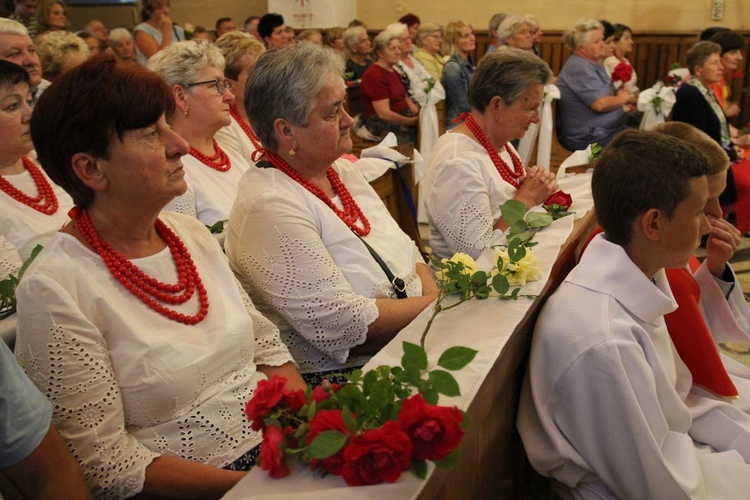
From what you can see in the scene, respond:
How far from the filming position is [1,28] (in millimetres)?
3615

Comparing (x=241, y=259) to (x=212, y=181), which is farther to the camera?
(x=212, y=181)

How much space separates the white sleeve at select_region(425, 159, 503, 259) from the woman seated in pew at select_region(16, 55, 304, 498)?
1.32 meters

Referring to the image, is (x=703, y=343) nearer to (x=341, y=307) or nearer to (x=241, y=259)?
(x=341, y=307)

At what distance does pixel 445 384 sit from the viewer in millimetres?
1217

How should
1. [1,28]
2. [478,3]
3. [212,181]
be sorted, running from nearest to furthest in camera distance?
[212,181]
[1,28]
[478,3]

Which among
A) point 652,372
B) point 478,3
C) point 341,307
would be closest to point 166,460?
point 341,307

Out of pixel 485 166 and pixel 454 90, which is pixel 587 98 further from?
pixel 485 166

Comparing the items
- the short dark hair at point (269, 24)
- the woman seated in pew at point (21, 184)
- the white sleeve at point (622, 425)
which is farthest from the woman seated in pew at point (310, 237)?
the short dark hair at point (269, 24)

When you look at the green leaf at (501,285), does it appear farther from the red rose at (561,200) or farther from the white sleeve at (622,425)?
the red rose at (561,200)

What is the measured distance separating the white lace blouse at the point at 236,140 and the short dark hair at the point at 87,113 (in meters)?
1.77

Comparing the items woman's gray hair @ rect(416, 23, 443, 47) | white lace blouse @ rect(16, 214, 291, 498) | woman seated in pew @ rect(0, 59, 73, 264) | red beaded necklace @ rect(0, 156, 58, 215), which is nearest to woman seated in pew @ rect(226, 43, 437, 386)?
white lace blouse @ rect(16, 214, 291, 498)

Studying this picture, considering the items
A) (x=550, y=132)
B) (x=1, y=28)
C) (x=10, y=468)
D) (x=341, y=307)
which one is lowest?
(x=550, y=132)

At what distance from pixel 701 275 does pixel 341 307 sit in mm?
1156

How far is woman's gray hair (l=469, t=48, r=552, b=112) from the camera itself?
308 cm
